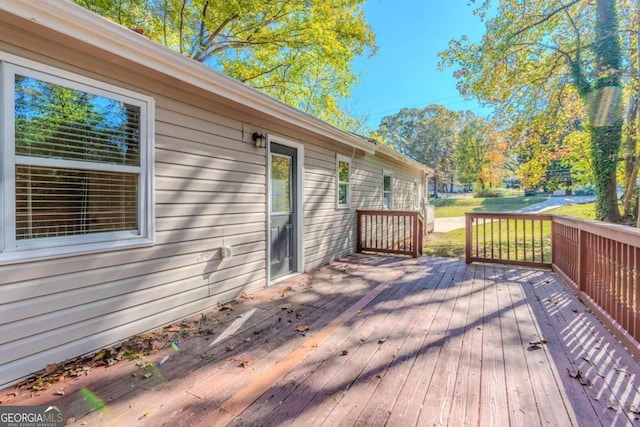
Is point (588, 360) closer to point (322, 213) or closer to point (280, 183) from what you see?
point (280, 183)

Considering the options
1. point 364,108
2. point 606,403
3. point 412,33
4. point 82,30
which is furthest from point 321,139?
point 364,108

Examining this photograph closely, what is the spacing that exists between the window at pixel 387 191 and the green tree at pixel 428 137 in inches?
1154

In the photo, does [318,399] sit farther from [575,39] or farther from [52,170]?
[575,39]

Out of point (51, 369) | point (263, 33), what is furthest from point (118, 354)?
point (263, 33)

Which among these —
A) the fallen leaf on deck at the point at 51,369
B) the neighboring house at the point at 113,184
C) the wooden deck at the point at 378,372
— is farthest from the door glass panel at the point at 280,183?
the fallen leaf on deck at the point at 51,369

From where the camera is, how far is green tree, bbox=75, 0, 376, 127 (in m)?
7.75

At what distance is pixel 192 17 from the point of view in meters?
8.59

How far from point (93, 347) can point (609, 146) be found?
31.3 feet

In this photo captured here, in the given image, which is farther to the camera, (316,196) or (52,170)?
(316,196)

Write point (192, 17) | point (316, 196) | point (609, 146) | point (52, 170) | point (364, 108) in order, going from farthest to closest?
point (364, 108) → point (192, 17) → point (609, 146) → point (316, 196) → point (52, 170)

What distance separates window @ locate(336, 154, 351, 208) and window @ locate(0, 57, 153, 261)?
13.0 ft

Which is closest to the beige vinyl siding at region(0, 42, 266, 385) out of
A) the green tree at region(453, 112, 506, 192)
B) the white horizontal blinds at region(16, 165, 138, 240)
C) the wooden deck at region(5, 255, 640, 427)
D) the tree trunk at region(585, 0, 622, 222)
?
the white horizontal blinds at region(16, 165, 138, 240)

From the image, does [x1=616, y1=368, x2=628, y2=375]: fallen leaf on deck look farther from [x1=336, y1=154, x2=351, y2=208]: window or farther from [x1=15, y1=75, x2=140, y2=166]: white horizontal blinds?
[x1=336, y1=154, x2=351, y2=208]: window

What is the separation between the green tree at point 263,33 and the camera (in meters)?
7.75
